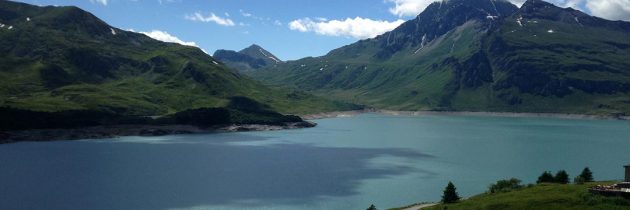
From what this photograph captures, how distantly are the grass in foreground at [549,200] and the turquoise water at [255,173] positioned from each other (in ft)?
107

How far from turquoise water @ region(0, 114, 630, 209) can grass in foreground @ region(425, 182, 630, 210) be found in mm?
32672

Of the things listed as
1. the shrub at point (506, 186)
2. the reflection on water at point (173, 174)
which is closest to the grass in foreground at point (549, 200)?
the shrub at point (506, 186)

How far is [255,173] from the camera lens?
138m

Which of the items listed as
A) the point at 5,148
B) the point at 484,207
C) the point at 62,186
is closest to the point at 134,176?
the point at 62,186

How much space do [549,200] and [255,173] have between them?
87253 mm

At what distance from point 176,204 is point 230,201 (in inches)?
376

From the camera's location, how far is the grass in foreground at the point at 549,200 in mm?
56719

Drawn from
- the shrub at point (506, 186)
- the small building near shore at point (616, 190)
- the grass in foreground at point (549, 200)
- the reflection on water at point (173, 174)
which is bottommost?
the reflection on water at point (173, 174)

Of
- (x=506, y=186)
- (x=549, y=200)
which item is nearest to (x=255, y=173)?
(x=506, y=186)

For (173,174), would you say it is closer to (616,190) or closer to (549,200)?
(549,200)

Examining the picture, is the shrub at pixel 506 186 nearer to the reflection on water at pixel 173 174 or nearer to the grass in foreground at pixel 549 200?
the grass in foreground at pixel 549 200

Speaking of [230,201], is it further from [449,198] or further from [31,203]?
[449,198]

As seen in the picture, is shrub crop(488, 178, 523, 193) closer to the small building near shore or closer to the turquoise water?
the small building near shore

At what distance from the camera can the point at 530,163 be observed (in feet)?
537
